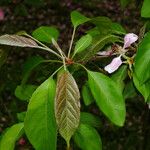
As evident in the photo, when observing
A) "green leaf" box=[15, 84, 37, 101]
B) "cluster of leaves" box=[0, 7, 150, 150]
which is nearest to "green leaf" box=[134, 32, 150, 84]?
"cluster of leaves" box=[0, 7, 150, 150]

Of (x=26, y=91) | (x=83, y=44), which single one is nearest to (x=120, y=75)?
(x=83, y=44)

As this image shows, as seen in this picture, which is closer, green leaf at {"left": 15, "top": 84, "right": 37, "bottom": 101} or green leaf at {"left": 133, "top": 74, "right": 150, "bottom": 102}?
green leaf at {"left": 133, "top": 74, "right": 150, "bottom": 102}

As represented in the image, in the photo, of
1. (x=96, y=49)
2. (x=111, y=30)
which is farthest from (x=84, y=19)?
(x=96, y=49)

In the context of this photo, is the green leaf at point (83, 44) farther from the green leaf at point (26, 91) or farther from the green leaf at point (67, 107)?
the green leaf at point (26, 91)

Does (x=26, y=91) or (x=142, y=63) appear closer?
(x=142, y=63)

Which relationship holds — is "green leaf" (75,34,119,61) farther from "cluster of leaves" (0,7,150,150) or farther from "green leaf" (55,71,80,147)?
"green leaf" (55,71,80,147)

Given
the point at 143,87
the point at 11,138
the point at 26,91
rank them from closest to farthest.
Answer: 1. the point at 143,87
2. the point at 11,138
3. the point at 26,91

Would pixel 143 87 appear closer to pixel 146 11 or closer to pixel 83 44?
pixel 83 44
